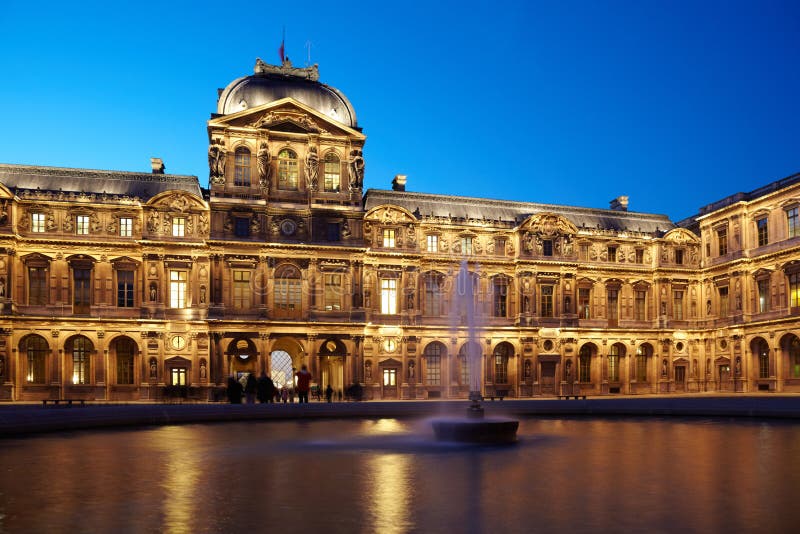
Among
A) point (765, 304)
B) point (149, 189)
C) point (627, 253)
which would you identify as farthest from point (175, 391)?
point (765, 304)

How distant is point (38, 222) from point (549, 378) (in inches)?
1467

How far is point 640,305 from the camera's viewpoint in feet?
187

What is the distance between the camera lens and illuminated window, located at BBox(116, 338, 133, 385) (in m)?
46.2

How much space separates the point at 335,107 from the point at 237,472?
129 ft

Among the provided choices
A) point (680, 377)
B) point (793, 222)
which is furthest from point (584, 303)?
point (793, 222)

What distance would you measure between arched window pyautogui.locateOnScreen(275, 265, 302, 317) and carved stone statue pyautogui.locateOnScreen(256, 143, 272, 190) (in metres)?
5.71

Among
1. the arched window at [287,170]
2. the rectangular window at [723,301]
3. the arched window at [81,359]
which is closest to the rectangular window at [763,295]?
the rectangular window at [723,301]

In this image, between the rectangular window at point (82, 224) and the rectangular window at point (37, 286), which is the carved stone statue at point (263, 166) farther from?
the rectangular window at point (37, 286)

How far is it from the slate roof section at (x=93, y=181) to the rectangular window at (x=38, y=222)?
1848 millimetres

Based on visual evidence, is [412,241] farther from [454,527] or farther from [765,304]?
[454,527]

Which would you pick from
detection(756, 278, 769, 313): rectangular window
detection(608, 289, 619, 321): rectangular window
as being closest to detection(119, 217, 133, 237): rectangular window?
detection(608, 289, 619, 321): rectangular window

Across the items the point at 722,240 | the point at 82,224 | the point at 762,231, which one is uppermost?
the point at 82,224

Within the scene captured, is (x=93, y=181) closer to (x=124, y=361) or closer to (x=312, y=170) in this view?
(x=124, y=361)

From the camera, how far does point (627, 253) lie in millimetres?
56844
